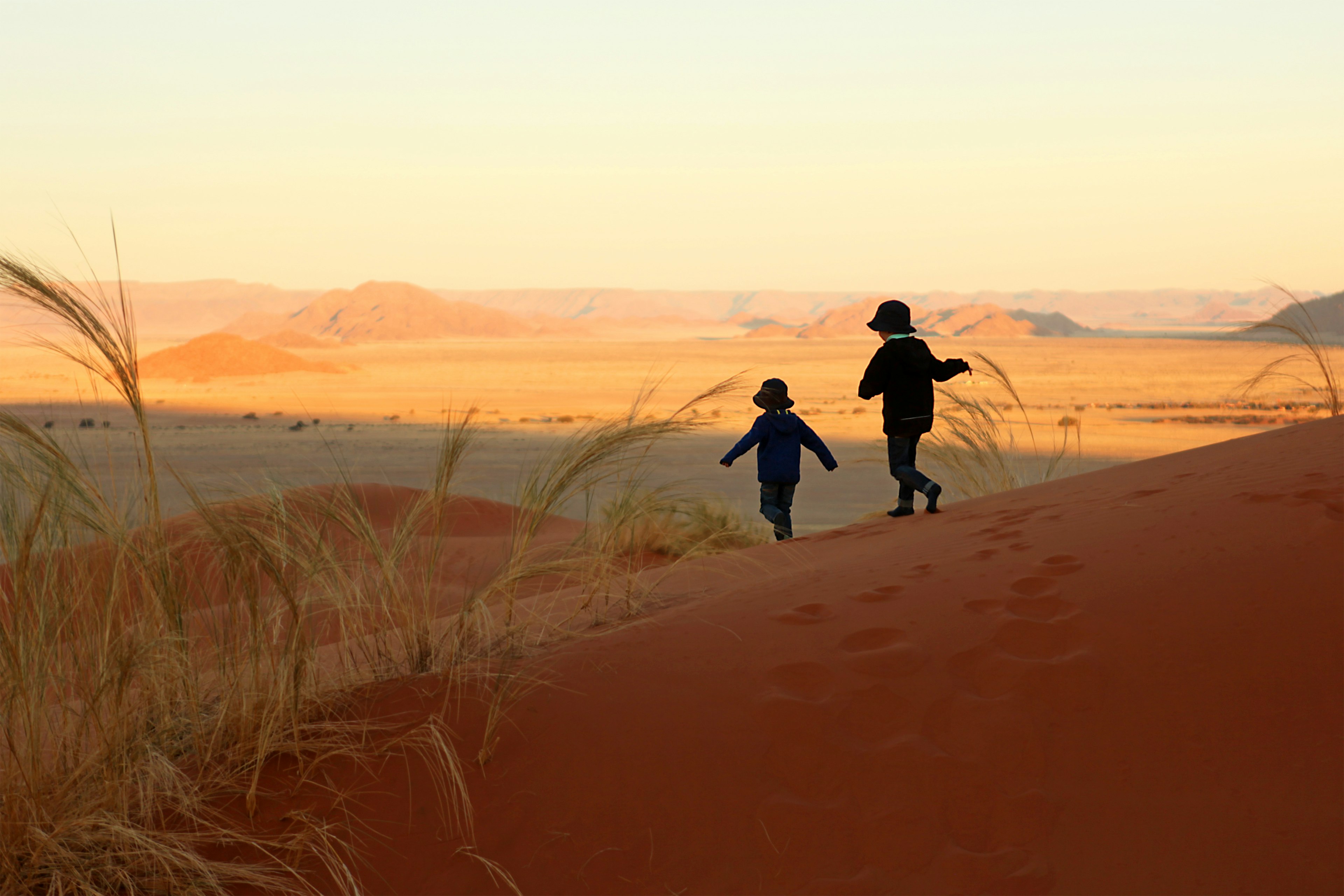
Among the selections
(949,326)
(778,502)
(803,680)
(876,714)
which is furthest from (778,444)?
(949,326)

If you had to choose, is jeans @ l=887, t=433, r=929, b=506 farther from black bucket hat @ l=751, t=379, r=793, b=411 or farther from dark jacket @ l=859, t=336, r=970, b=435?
black bucket hat @ l=751, t=379, r=793, b=411

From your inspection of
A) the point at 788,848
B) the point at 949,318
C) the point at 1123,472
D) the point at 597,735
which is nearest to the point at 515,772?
the point at 597,735

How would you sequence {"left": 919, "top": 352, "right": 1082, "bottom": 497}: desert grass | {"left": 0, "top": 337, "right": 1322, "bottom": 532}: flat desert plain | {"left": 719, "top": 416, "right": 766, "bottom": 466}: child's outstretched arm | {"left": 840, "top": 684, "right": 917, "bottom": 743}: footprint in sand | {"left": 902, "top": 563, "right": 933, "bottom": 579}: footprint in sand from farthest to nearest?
{"left": 0, "top": 337, "right": 1322, "bottom": 532}: flat desert plain
{"left": 919, "top": 352, "right": 1082, "bottom": 497}: desert grass
{"left": 719, "top": 416, "right": 766, "bottom": 466}: child's outstretched arm
{"left": 902, "top": 563, "right": 933, "bottom": 579}: footprint in sand
{"left": 840, "top": 684, "right": 917, "bottom": 743}: footprint in sand

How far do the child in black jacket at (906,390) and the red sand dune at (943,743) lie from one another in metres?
2.65

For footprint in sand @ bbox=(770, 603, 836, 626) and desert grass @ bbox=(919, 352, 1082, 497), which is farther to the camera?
desert grass @ bbox=(919, 352, 1082, 497)

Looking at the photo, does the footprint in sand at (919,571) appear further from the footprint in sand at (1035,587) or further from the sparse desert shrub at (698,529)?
the sparse desert shrub at (698,529)

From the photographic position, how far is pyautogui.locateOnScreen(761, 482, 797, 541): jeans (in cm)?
865

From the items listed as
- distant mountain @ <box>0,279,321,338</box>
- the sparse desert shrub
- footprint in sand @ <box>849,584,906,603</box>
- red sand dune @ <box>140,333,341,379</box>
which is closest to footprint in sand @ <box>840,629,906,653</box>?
footprint in sand @ <box>849,584,906,603</box>

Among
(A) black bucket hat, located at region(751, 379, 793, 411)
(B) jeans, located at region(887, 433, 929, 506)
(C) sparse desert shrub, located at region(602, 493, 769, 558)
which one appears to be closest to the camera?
(B) jeans, located at region(887, 433, 929, 506)

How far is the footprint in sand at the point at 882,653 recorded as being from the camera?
3551 mm

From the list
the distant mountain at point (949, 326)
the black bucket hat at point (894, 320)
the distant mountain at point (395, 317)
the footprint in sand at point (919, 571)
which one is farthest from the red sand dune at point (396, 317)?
the footprint in sand at point (919, 571)

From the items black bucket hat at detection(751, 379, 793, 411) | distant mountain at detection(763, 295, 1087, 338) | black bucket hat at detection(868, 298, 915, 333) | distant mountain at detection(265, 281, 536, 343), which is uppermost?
distant mountain at detection(265, 281, 536, 343)

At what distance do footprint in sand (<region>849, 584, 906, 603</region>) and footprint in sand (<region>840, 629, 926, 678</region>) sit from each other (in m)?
0.31

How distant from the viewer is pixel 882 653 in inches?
144
